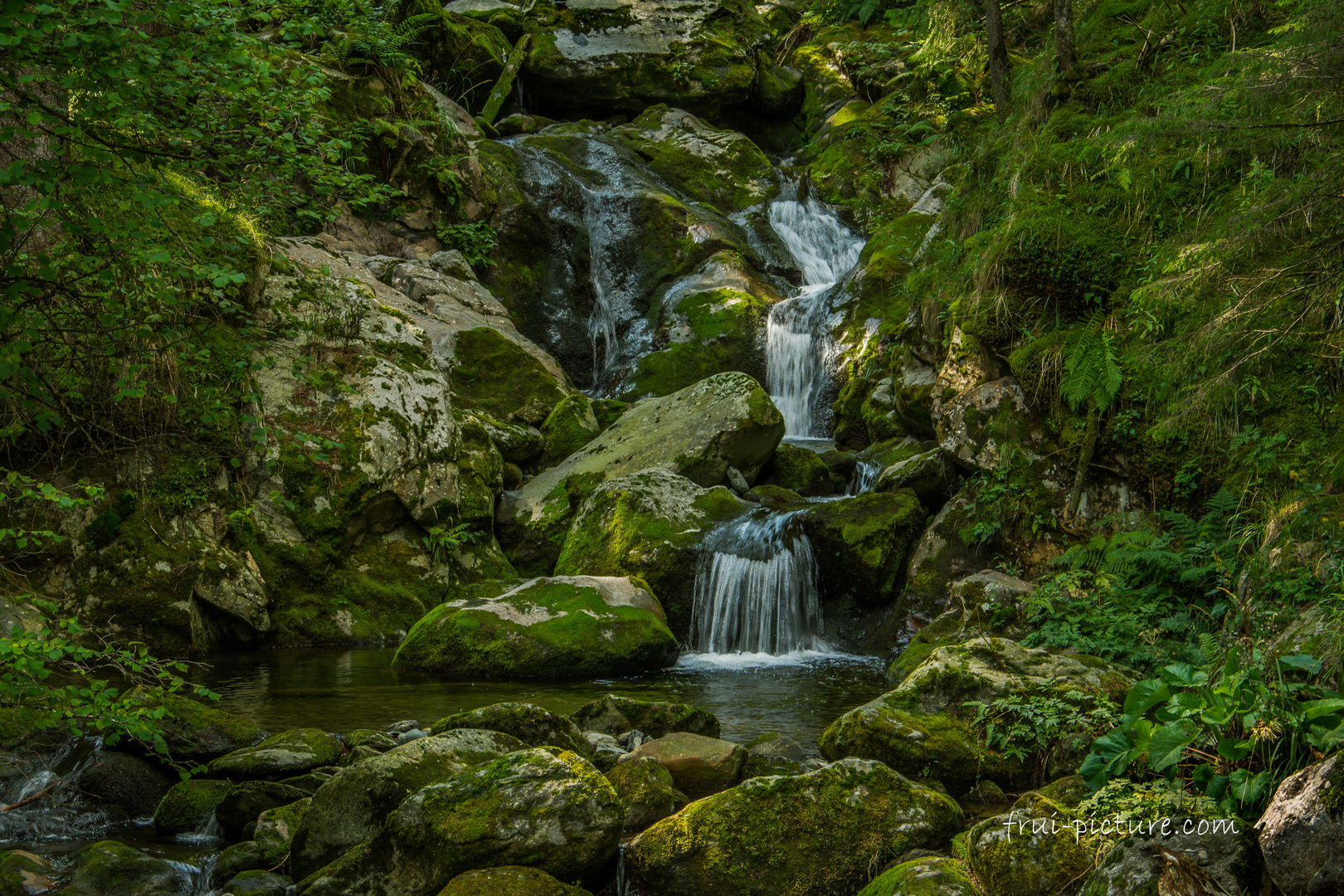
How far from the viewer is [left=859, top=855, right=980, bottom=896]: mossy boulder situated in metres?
3.17

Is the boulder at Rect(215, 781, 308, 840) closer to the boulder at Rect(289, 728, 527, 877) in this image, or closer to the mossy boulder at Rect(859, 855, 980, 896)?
the boulder at Rect(289, 728, 527, 877)

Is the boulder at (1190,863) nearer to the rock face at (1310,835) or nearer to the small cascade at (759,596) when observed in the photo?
the rock face at (1310,835)

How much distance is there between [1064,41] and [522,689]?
8.85 m

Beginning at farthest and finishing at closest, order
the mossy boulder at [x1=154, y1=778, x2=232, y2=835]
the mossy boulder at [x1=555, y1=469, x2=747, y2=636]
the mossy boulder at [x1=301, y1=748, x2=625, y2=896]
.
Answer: the mossy boulder at [x1=555, y1=469, x2=747, y2=636]
the mossy boulder at [x1=154, y1=778, x2=232, y2=835]
the mossy boulder at [x1=301, y1=748, x2=625, y2=896]

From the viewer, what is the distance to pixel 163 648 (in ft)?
28.6

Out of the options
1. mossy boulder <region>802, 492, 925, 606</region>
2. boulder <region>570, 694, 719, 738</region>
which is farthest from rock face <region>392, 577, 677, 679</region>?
boulder <region>570, 694, 719, 738</region>

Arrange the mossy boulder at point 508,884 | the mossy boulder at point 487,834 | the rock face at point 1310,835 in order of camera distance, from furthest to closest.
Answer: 1. the mossy boulder at point 487,834
2. the mossy boulder at point 508,884
3. the rock face at point 1310,835

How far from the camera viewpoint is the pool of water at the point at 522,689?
261 inches

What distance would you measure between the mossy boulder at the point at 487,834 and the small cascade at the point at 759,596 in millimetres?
5618

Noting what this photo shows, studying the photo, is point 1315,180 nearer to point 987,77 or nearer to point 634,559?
point 634,559

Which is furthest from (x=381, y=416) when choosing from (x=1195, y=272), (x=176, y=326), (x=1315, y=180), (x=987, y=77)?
(x=987, y=77)

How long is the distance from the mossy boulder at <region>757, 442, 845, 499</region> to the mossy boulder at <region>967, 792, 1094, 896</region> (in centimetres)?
817

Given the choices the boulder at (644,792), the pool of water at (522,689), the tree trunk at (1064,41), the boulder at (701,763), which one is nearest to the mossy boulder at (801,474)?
the pool of water at (522,689)

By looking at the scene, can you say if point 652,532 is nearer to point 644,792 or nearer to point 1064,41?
point 644,792
